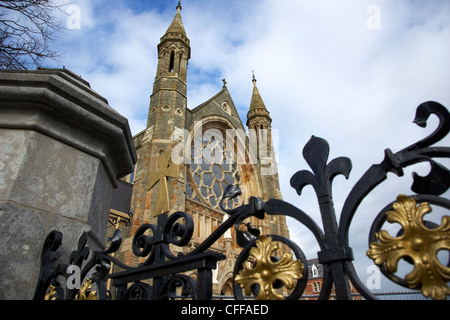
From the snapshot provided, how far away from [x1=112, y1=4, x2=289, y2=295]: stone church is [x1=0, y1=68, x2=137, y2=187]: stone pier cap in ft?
21.6

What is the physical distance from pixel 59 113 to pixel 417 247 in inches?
72.7

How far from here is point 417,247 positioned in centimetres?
67

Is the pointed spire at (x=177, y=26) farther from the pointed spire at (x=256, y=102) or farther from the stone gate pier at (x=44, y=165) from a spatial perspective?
the stone gate pier at (x=44, y=165)

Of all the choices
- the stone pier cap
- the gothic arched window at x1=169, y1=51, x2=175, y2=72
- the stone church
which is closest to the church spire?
the stone church

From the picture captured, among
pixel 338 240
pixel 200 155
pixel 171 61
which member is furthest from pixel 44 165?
pixel 171 61

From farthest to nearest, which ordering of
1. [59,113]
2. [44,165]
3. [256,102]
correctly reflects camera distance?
[256,102] < [59,113] < [44,165]

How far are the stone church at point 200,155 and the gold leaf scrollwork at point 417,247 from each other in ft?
26.3

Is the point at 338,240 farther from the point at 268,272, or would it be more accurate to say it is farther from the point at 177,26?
the point at 177,26

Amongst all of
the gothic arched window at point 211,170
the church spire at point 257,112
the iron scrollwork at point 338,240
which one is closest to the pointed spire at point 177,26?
the gothic arched window at point 211,170

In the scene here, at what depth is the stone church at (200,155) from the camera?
417 inches

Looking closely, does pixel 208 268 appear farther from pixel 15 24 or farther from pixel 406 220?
pixel 15 24

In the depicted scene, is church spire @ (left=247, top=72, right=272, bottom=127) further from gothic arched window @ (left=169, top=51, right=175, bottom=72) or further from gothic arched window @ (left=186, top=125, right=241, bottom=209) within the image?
gothic arched window @ (left=169, top=51, right=175, bottom=72)
